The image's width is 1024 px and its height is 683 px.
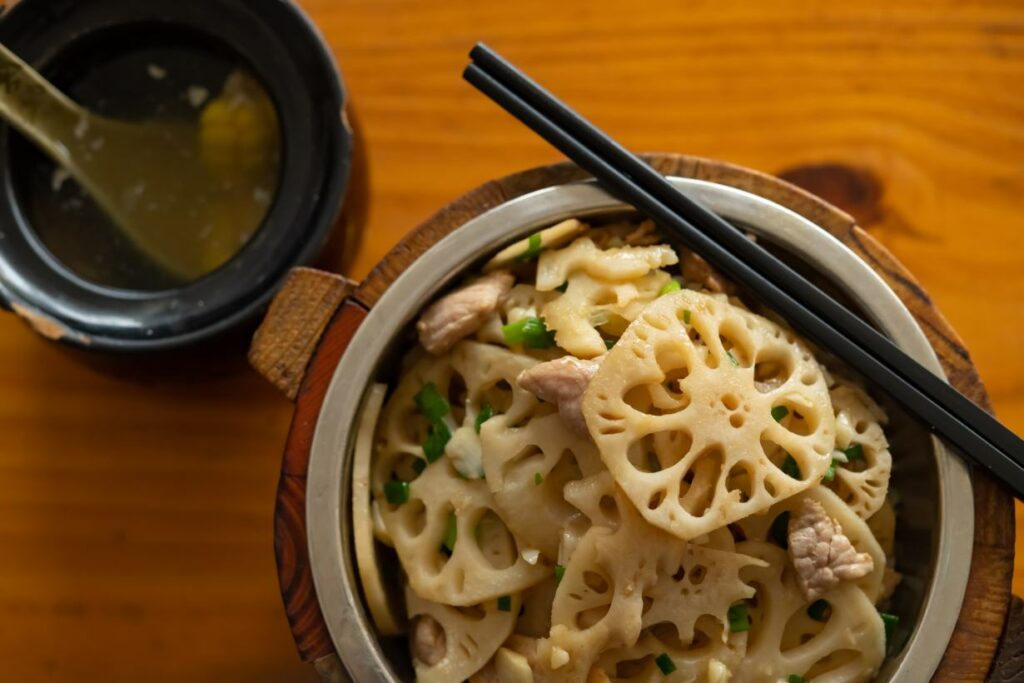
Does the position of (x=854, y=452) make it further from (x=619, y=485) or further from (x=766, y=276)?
(x=619, y=485)

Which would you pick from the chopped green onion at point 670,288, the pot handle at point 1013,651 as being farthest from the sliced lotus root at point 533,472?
the pot handle at point 1013,651

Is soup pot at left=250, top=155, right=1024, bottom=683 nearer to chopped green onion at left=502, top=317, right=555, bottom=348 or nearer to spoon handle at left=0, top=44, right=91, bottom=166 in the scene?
chopped green onion at left=502, top=317, right=555, bottom=348

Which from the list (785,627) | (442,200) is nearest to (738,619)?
(785,627)

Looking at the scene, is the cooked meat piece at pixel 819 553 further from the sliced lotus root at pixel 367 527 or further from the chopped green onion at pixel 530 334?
the sliced lotus root at pixel 367 527

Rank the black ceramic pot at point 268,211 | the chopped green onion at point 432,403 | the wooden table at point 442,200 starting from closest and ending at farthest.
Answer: the chopped green onion at point 432,403, the black ceramic pot at point 268,211, the wooden table at point 442,200

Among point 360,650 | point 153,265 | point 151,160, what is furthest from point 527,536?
point 151,160

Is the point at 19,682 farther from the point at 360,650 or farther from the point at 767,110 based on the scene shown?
the point at 767,110
